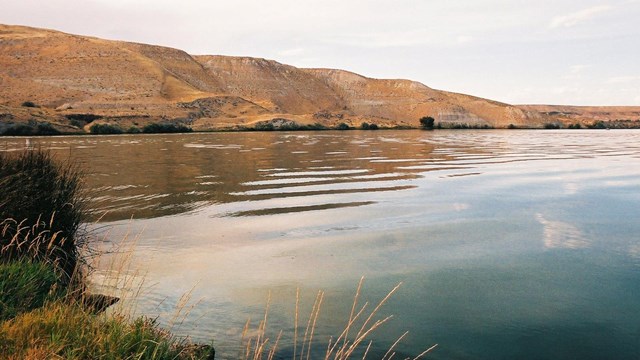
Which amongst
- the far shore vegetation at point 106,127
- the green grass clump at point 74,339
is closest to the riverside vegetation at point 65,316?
the green grass clump at point 74,339

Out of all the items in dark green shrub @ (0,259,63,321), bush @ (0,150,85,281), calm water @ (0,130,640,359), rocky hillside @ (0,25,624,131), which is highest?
rocky hillside @ (0,25,624,131)

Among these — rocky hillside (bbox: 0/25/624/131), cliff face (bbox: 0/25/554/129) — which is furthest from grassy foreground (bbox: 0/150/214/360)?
cliff face (bbox: 0/25/554/129)

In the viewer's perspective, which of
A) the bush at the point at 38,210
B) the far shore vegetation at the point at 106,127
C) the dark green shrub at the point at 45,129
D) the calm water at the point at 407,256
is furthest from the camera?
the dark green shrub at the point at 45,129

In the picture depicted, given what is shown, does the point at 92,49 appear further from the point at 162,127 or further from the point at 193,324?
the point at 193,324

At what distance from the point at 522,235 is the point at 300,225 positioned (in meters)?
5.26

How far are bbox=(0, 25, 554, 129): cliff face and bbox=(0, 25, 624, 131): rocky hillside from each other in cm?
24

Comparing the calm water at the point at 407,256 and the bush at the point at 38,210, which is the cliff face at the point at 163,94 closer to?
the calm water at the point at 407,256

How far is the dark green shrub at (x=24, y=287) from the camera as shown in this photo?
588 centimetres

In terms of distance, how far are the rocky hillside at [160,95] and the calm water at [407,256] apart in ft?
202

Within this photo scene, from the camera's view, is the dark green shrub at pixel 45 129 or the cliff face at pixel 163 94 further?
the cliff face at pixel 163 94

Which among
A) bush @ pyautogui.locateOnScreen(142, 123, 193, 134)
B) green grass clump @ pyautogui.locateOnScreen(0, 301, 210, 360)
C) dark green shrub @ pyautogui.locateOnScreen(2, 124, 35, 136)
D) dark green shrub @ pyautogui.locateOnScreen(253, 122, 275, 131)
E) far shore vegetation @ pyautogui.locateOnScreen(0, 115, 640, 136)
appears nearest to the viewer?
green grass clump @ pyautogui.locateOnScreen(0, 301, 210, 360)

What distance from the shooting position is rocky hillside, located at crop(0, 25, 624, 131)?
103 metres

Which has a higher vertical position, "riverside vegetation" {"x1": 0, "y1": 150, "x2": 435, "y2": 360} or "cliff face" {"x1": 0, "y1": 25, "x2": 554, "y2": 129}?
"cliff face" {"x1": 0, "y1": 25, "x2": 554, "y2": 129}

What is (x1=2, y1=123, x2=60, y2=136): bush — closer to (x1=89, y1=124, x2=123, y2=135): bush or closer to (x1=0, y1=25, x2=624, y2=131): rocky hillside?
(x1=0, y1=25, x2=624, y2=131): rocky hillside
